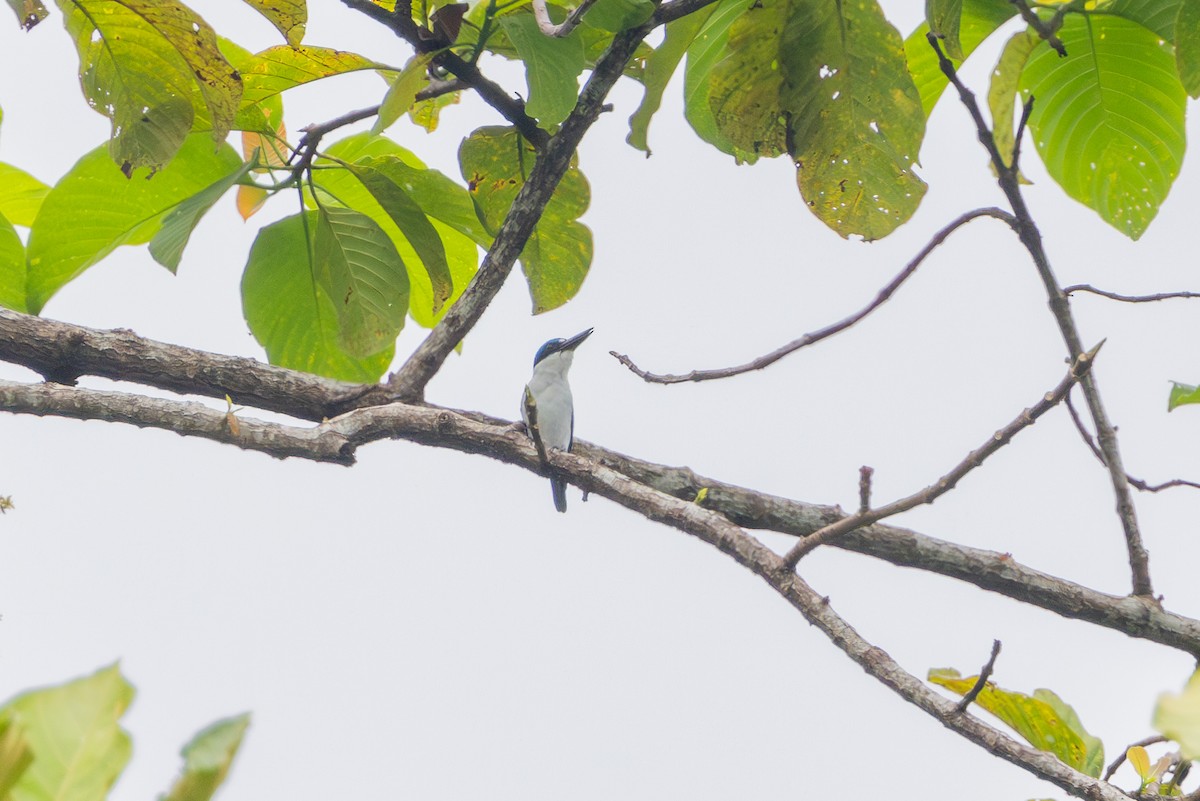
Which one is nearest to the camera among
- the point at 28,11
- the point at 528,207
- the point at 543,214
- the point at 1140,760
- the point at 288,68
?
the point at 1140,760

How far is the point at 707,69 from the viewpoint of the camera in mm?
3064

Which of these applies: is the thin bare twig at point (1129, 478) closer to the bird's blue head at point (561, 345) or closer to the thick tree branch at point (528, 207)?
the thick tree branch at point (528, 207)

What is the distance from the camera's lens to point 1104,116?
2.98m

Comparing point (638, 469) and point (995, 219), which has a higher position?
point (995, 219)

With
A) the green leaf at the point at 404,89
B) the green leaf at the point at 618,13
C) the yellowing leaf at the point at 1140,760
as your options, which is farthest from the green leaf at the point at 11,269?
the yellowing leaf at the point at 1140,760

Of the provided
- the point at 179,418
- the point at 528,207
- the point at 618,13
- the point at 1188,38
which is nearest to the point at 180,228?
the point at 179,418

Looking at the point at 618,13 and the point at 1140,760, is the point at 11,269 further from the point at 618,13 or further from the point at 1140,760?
the point at 1140,760

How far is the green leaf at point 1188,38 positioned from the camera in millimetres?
2561

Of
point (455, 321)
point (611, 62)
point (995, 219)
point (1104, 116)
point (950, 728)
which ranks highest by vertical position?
point (1104, 116)

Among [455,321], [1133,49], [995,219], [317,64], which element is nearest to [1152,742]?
[995,219]

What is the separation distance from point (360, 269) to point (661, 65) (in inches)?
42.1

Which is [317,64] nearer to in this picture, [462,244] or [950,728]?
[462,244]

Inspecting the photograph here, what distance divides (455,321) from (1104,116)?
6.42 ft

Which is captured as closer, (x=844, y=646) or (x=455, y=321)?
(x=844, y=646)
